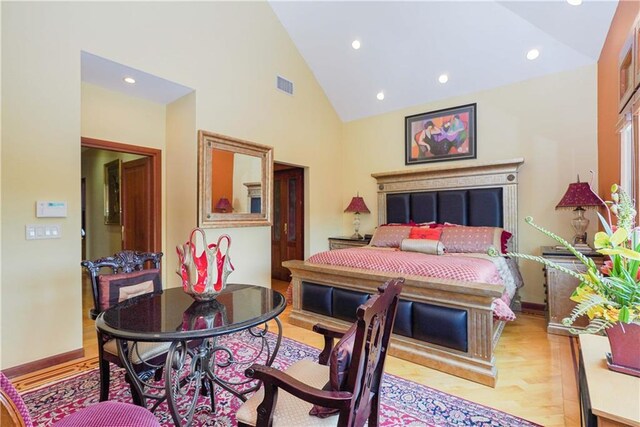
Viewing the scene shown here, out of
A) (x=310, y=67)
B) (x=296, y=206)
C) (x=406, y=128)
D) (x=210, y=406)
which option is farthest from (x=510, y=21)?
(x=210, y=406)

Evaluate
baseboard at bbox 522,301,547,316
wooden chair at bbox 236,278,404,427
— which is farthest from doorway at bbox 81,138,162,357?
baseboard at bbox 522,301,547,316

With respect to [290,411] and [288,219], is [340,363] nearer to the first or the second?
[290,411]

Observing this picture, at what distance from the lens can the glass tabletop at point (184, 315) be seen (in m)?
1.44

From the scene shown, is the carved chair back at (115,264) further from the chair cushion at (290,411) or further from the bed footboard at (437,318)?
the bed footboard at (437,318)

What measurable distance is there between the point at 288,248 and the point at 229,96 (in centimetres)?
295

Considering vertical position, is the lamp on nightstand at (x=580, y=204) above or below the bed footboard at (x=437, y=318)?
above

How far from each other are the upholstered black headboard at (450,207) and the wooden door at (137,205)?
3.63 metres

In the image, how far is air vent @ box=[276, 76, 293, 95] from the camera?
4.74 m

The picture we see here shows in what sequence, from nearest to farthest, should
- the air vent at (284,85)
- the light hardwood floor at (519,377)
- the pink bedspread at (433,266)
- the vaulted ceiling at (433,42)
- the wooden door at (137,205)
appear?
the light hardwood floor at (519,377) < the pink bedspread at (433,266) < the vaulted ceiling at (433,42) < the wooden door at (137,205) < the air vent at (284,85)

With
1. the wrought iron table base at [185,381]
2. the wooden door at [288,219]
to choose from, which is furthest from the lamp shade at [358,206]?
the wrought iron table base at [185,381]

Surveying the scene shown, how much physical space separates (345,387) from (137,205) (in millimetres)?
4215

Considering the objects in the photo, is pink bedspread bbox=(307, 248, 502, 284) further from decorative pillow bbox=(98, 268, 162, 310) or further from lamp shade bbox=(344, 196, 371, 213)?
lamp shade bbox=(344, 196, 371, 213)

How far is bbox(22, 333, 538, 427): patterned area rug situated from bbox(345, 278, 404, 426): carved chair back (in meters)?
0.76

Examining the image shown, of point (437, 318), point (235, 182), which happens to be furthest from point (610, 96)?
point (235, 182)
